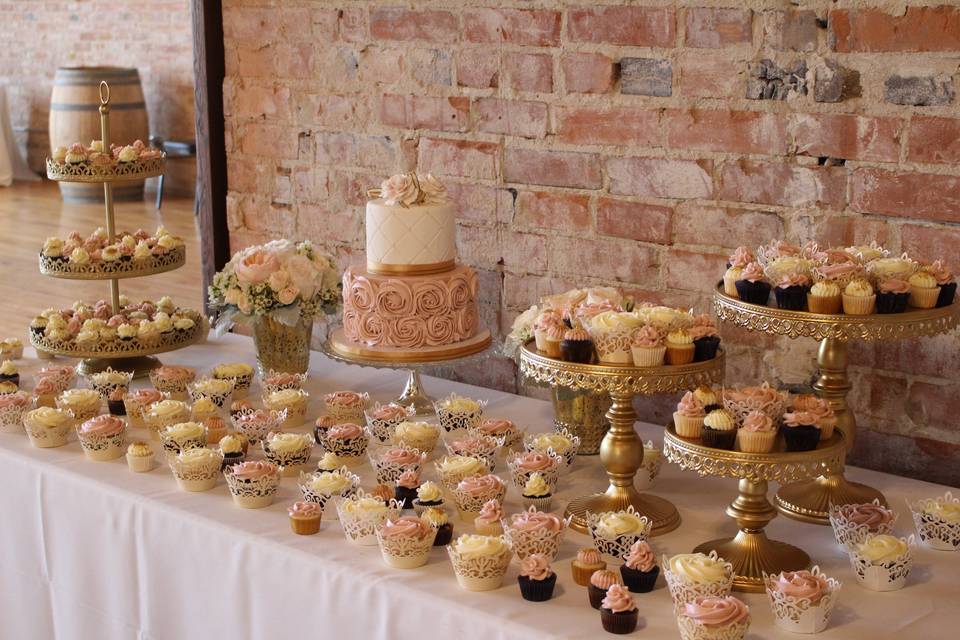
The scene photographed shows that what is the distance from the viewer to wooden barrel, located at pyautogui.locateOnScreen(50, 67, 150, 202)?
7.95 m

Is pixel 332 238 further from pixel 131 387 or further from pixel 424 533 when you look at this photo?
pixel 424 533

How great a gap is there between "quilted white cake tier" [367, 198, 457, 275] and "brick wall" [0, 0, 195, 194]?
630 centimetres

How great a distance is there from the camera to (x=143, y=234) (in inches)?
104

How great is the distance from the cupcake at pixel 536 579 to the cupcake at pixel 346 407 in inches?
27.4

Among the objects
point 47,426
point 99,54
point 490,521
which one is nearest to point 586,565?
point 490,521

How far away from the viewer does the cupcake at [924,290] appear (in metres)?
1.61

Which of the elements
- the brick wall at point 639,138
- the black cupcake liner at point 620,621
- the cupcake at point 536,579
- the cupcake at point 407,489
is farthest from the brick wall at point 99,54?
the black cupcake liner at point 620,621

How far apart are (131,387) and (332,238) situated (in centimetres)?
56

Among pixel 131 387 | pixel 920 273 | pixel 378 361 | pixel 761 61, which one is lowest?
pixel 131 387

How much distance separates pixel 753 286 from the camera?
1.63 metres

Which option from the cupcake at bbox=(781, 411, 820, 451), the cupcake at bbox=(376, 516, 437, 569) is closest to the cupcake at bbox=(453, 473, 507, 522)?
the cupcake at bbox=(376, 516, 437, 569)

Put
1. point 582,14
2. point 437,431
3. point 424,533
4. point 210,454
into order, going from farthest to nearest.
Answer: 1. point 582,14
2. point 437,431
3. point 210,454
4. point 424,533

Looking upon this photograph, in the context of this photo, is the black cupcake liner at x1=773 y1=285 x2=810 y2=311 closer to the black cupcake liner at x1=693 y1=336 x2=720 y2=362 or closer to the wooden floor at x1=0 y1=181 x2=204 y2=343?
the black cupcake liner at x1=693 y1=336 x2=720 y2=362

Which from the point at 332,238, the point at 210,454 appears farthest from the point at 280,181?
the point at 210,454
